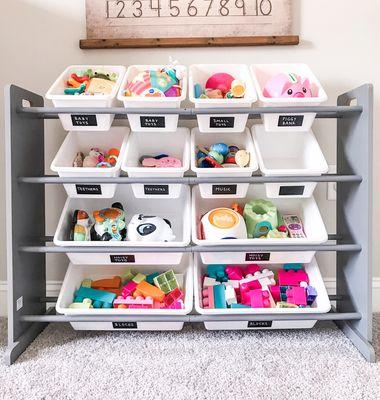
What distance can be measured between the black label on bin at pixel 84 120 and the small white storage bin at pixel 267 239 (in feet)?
1.36

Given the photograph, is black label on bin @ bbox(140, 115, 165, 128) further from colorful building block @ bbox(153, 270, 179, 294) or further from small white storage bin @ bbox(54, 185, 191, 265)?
colorful building block @ bbox(153, 270, 179, 294)

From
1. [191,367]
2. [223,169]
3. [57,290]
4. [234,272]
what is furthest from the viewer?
[57,290]

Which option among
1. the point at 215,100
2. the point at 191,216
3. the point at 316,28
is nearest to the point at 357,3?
the point at 316,28

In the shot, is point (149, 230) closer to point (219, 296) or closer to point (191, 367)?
point (219, 296)

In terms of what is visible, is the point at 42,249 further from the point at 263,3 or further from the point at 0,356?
the point at 263,3

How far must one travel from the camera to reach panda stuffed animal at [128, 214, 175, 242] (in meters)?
1.44

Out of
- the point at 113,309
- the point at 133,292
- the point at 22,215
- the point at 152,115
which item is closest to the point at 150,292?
the point at 133,292

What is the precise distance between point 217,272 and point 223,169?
0.41 m

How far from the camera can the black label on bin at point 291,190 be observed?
55.5 inches

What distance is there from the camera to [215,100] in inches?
53.7

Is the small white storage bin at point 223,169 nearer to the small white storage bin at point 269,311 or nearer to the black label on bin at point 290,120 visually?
the black label on bin at point 290,120

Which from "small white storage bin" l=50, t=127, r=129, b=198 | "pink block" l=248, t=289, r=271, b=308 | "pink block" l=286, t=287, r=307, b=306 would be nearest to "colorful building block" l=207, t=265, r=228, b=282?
"pink block" l=248, t=289, r=271, b=308

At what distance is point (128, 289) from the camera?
5.04ft

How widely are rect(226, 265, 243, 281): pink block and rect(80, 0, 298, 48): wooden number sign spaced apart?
32.3 inches
